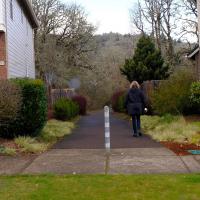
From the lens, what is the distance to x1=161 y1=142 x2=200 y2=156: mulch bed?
10.4 meters

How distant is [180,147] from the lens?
11.4 metres

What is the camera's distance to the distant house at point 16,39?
57.5ft

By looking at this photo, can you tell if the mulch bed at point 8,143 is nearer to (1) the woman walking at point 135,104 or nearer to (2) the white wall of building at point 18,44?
(1) the woman walking at point 135,104

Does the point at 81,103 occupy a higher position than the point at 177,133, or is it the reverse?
the point at 81,103

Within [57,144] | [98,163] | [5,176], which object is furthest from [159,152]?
[5,176]

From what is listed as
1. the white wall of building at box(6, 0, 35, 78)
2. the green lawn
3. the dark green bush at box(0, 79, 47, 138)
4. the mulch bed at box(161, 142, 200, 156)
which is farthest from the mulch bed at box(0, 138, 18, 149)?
the white wall of building at box(6, 0, 35, 78)

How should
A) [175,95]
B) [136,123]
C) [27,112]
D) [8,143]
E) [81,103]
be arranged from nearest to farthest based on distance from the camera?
1. [8,143]
2. [27,112]
3. [136,123]
4. [175,95]
5. [81,103]

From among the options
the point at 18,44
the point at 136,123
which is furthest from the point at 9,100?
the point at 18,44

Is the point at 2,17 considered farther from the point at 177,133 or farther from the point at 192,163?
the point at 192,163

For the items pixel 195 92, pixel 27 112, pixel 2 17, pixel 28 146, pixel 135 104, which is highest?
pixel 2 17

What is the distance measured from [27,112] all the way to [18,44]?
33.3ft

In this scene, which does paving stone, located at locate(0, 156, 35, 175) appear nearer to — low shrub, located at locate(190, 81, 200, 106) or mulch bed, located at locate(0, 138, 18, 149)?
mulch bed, located at locate(0, 138, 18, 149)

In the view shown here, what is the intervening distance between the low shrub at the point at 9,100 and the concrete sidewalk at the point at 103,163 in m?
1.57

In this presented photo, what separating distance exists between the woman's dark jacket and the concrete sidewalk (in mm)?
3715
